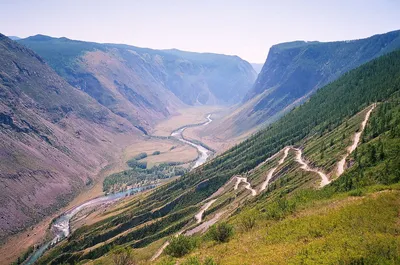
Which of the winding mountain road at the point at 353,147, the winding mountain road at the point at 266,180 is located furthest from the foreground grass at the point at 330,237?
the winding mountain road at the point at 353,147

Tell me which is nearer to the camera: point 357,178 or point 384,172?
point 384,172

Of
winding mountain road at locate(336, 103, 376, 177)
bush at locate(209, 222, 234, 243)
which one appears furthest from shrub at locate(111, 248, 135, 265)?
winding mountain road at locate(336, 103, 376, 177)

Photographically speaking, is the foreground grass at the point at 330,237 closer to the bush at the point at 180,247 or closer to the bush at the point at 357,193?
the bush at the point at 357,193

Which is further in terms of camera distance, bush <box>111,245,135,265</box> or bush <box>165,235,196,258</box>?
bush <box>111,245,135,265</box>

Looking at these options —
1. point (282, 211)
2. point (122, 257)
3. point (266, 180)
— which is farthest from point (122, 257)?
point (266, 180)

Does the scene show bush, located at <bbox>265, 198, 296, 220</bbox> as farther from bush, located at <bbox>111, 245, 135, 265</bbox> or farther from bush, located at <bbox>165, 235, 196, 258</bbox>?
bush, located at <bbox>111, 245, 135, 265</bbox>

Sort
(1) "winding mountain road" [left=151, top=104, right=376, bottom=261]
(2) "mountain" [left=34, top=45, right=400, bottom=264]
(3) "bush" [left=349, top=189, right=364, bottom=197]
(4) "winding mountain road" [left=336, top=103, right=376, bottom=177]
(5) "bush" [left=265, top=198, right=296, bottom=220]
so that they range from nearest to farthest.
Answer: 1. (2) "mountain" [left=34, top=45, right=400, bottom=264]
2. (3) "bush" [left=349, top=189, right=364, bottom=197]
3. (5) "bush" [left=265, top=198, right=296, bottom=220]
4. (4) "winding mountain road" [left=336, top=103, right=376, bottom=177]
5. (1) "winding mountain road" [left=151, top=104, right=376, bottom=261]

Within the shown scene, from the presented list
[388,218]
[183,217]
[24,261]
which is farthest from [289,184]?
[24,261]

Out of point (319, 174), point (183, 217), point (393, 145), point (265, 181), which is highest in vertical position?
point (393, 145)

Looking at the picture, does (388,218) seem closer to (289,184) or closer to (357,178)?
(357,178)
